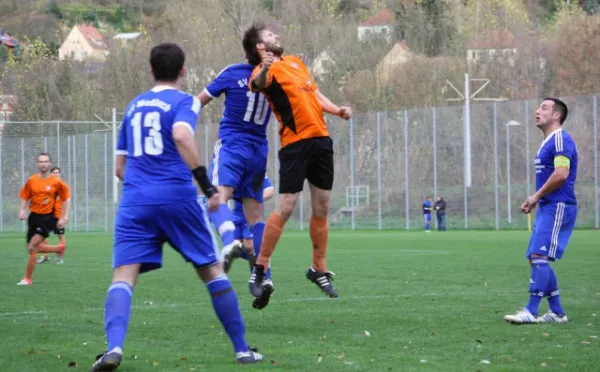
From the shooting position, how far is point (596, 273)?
582 inches

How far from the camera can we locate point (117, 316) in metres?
6.73

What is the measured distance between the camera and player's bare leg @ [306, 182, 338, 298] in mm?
9922

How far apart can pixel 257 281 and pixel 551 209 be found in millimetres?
2519

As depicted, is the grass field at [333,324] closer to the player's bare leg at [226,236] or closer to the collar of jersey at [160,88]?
the player's bare leg at [226,236]

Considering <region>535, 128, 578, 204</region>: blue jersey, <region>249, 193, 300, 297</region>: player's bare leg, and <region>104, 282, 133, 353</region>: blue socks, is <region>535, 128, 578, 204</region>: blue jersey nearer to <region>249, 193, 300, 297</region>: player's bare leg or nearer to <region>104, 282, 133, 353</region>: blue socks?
<region>249, 193, 300, 297</region>: player's bare leg

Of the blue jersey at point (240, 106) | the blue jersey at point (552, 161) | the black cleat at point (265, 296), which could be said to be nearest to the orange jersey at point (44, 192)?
the blue jersey at point (240, 106)

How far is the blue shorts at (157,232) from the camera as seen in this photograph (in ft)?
22.4

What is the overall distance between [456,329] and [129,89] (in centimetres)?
5564

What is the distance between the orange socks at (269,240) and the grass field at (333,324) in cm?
50

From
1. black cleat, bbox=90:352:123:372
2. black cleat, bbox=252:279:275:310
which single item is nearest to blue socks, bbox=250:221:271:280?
black cleat, bbox=252:279:275:310

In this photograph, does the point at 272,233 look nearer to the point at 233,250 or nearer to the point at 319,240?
the point at 319,240

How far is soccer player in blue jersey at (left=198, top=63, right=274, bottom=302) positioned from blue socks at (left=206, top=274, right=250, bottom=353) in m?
3.01

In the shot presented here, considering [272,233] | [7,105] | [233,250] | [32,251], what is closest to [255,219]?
[272,233]

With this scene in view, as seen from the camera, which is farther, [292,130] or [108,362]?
[292,130]
